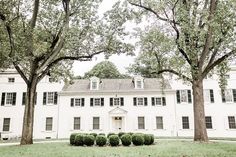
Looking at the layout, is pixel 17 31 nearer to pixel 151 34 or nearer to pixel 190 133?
pixel 151 34

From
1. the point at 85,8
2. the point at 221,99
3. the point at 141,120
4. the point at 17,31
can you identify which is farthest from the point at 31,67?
the point at 221,99

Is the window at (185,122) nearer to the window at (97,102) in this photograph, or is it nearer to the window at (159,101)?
the window at (159,101)

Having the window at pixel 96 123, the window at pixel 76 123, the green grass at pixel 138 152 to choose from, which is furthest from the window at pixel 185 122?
the green grass at pixel 138 152

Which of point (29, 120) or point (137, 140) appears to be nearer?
point (137, 140)

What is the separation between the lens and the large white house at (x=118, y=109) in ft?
94.1

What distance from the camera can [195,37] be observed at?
14.9 m

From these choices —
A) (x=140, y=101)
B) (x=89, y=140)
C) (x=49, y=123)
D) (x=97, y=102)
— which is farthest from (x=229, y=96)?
(x=49, y=123)

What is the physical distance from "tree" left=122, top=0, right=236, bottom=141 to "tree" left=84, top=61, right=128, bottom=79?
2699cm

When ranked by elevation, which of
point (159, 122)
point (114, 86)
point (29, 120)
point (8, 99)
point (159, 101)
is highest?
point (114, 86)

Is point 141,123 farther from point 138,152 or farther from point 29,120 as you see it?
point 138,152

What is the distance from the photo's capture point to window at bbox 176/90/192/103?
29.3 meters

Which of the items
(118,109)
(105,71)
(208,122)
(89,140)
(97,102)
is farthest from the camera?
(105,71)

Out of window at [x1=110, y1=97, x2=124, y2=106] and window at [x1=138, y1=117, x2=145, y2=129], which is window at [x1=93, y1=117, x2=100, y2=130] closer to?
window at [x1=110, y1=97, x2=124, y2=106]

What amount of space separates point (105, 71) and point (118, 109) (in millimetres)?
16440
